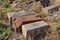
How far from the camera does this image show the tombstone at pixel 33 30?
369 centimetres

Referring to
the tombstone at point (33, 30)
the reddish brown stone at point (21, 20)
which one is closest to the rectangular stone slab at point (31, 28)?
the tombstone at point (33, 30)

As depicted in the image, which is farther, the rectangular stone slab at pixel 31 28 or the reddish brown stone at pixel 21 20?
the reddish brown stone at pixel 21 20

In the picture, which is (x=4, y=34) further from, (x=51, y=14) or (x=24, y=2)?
(x=24, y=2)

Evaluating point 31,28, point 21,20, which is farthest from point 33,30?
point 21,20

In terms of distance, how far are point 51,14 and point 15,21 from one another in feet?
3.20

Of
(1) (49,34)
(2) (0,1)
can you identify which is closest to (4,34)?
(1) (49,34)

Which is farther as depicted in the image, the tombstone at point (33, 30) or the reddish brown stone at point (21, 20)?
the reddish brown stone at point (21, 20)

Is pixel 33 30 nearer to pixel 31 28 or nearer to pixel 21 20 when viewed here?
pixel 31 28

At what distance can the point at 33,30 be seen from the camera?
3.71 metres

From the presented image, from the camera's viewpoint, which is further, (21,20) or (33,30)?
(21,20)

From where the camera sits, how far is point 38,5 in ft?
17.7

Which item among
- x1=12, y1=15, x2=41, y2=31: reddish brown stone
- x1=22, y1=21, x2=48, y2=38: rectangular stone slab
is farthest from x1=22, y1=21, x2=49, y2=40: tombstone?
x1=12, y1=15, x2=41, y2=31: reddish brown stone

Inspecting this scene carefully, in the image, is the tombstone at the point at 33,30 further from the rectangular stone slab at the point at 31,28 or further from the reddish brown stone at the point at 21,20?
the reddish brown stone at the point at 21,20

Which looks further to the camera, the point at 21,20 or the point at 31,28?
the point at 21,20
